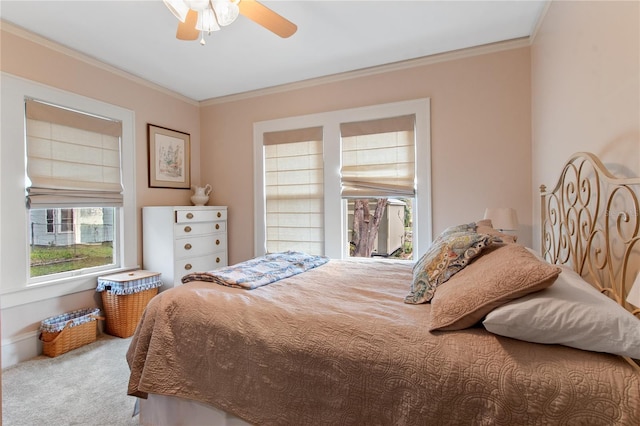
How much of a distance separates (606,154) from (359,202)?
7.38ft

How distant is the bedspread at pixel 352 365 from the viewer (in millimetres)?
902

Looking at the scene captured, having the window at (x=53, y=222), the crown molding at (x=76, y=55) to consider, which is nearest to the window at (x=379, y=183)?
the crown molding at (x=76, y=55)

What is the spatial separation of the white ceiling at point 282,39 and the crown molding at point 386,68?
6 centimetres

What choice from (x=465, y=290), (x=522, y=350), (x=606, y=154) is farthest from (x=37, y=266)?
(x=606, y=154)

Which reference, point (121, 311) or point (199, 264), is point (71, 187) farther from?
point (199, 264)

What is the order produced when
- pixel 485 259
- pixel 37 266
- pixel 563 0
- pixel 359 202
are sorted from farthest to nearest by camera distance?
pixel 359 202 → pixel 37 266 → pixel 563 0 → pixel 485 259

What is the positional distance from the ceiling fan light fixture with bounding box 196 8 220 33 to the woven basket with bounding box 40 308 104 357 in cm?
251

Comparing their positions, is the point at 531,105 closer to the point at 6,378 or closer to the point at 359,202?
the point at 359,202

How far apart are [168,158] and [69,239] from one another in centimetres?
132

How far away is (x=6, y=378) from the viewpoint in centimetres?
222

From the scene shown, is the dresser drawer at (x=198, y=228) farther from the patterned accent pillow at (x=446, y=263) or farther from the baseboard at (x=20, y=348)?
the patterned accent pillow at (x=446, y=263)

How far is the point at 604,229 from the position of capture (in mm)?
1375

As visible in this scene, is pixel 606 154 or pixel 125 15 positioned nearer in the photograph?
pixel 606 154

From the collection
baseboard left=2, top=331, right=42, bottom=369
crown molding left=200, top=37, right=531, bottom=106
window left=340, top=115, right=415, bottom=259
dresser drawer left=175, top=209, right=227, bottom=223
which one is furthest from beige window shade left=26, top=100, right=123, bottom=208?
window left=340, top=115, right=415, bottom=259
